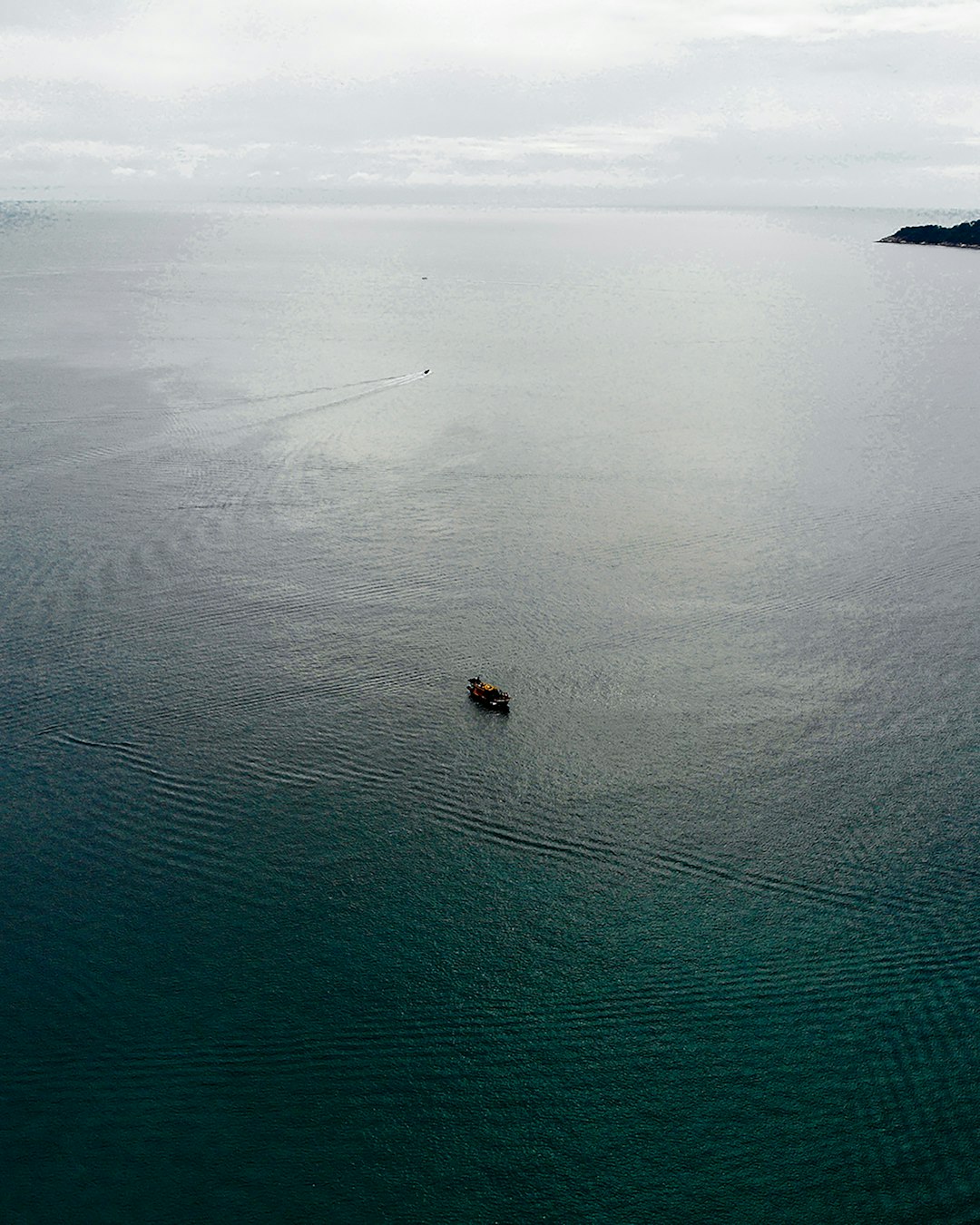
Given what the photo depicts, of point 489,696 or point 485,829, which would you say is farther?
point 489,696

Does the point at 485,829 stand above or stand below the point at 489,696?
below

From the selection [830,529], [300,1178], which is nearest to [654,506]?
[830,529]

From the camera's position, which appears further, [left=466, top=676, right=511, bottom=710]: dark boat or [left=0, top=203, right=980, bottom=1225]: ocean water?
[left=466, top=676, right=511, bottom=710]: dark boat

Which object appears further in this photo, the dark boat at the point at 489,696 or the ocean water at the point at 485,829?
the dark boat at the point at 489,696
